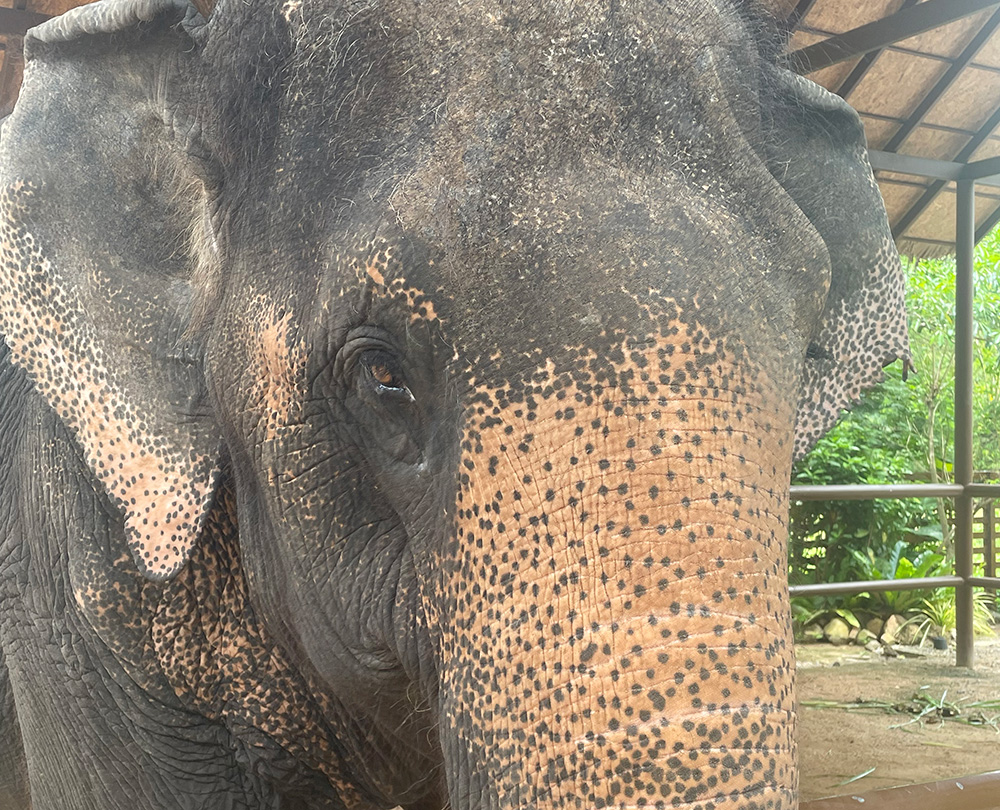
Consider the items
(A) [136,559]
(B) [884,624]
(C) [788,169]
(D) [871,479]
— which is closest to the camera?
(A) [136,559]

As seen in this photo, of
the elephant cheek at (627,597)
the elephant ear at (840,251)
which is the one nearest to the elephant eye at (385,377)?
the elephant cheek at (627,597)

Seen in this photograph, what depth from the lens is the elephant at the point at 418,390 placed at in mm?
996

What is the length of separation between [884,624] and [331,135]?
7.50m

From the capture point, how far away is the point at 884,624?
7.96 m

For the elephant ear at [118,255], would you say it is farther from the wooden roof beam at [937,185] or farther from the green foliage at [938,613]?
the green foliage at [938,613]

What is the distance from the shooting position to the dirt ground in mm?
4254

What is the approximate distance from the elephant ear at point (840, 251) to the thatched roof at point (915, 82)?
8.95 feet

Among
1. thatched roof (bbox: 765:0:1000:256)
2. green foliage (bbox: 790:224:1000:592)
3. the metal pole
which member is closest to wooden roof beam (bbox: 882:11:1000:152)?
thatched roof (bbox: 765:0:1000:256)

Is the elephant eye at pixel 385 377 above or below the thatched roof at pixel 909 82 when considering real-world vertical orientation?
below

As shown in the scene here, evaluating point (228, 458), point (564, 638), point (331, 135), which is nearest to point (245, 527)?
point (228, 458)

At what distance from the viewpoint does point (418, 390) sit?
1194 mm

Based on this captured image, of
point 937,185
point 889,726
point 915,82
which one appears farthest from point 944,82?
point 889,726

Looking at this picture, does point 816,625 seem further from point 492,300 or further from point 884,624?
point 492,300

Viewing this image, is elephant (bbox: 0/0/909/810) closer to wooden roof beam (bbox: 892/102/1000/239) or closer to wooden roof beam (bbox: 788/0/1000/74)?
wooden roof beam (bbox: 788/0/1000/74)
